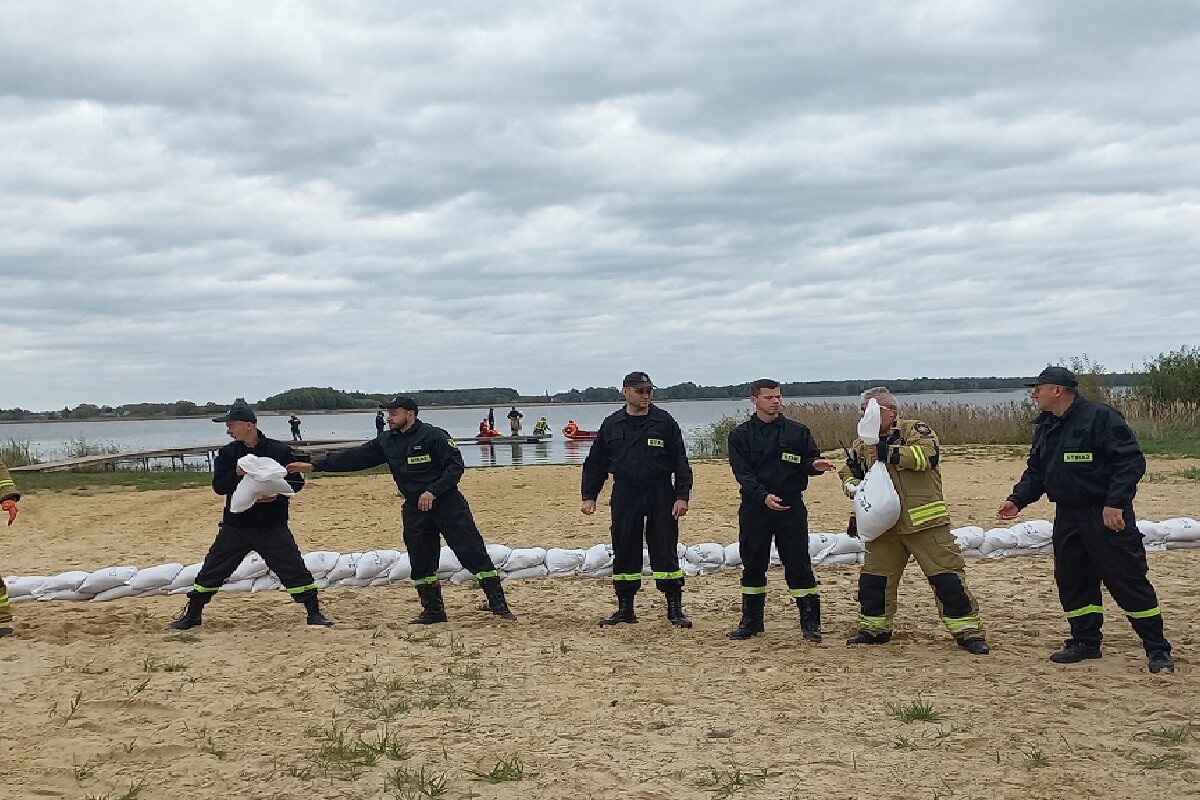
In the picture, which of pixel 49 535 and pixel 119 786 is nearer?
pixel 119 786

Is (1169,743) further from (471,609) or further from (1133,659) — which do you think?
(471,609)

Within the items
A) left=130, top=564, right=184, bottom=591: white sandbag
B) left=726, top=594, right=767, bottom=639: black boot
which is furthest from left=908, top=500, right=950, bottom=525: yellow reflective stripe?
left=130, top=564, right=184, bottom=591: white sandbag

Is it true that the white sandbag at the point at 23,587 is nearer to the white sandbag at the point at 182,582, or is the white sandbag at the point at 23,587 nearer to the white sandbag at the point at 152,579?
the white sandbag at the point at 152,579

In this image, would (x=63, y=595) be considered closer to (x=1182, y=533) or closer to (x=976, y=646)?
(x=976, y=646)

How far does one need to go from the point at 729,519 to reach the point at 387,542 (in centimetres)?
385

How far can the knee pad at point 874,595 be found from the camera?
21.5 ft

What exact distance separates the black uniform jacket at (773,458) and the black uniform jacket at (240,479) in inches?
119

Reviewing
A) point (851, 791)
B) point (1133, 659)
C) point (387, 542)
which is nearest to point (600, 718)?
point (851, 791)

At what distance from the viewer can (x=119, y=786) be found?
4.43m

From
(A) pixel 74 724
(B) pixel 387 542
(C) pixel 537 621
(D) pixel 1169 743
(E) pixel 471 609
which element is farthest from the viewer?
(B) pixel 387 542

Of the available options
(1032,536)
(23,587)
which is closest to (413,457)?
(23,587)

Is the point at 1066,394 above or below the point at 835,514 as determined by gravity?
above

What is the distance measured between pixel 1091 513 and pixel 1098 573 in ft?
1.22

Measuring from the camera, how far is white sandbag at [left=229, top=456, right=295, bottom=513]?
23.6 ft
